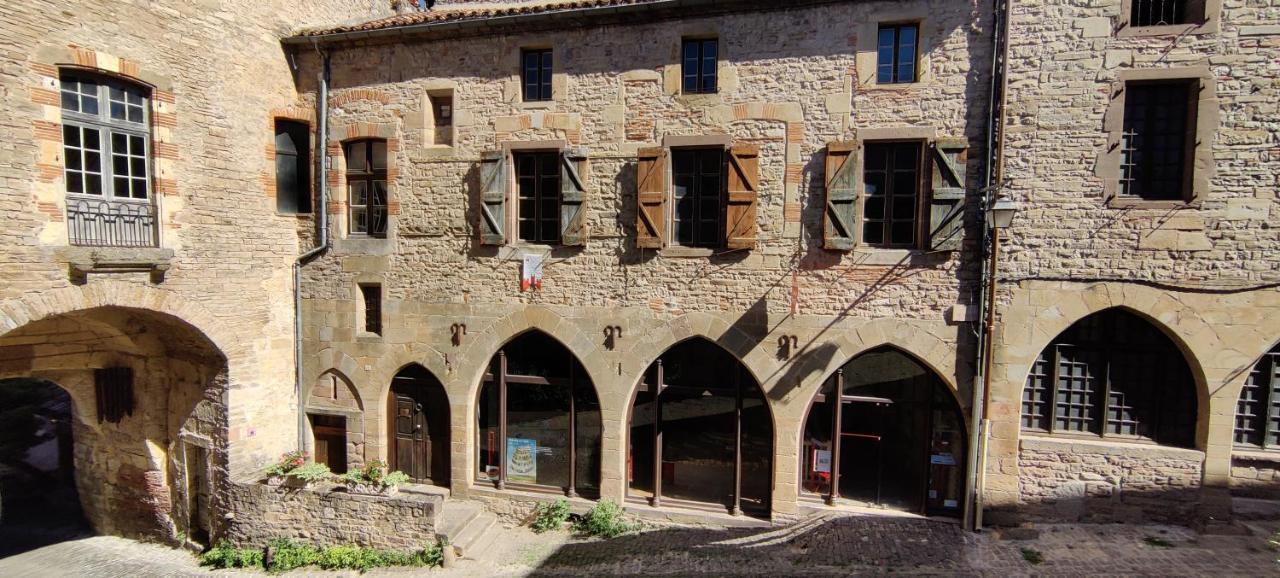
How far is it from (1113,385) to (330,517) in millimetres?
11962

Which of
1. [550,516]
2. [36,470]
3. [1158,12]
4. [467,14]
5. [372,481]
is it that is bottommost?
[36,470]

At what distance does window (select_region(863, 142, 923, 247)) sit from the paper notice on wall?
505 cm

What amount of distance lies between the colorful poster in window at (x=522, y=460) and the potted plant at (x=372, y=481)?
1.76m

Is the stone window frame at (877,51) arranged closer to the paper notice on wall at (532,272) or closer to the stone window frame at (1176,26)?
the stone window frame at (1176,26)

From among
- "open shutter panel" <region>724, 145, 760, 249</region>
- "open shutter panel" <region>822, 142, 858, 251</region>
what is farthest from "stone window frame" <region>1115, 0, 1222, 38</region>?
"open shutter panel" <region>724, 145, 760, 249</region>

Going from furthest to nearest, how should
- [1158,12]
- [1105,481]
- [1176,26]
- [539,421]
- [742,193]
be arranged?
1. [539,421]
2. [742,193]
3. [1105,481]
4. [1158,12]
5. [1176,26]

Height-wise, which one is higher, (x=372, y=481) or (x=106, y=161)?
(x=106, y=161)

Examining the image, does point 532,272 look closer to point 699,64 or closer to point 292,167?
point 699,64

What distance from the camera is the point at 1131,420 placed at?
8312mm

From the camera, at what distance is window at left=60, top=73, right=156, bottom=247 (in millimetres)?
7887

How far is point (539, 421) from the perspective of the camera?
10.1 m

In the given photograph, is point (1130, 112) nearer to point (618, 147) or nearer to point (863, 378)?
point (863, 378)

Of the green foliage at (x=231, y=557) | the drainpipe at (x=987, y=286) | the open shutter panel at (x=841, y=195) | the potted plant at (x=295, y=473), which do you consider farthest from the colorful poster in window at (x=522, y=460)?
the drainpipe at (x=987, y=286)

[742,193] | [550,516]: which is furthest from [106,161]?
[742,193]
